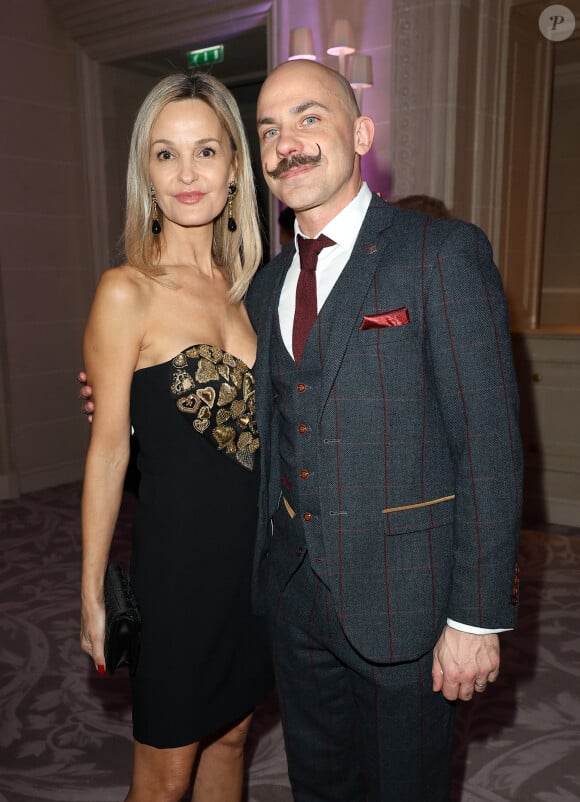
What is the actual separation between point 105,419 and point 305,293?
1.89 ft

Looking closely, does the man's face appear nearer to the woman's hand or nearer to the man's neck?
the man's neck

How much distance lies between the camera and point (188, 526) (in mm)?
1851

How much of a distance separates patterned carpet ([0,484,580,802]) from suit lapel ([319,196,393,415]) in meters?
1.73

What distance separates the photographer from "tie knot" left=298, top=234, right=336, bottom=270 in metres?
1.66

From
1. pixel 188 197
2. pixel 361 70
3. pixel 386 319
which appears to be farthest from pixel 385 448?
pixel 361 70

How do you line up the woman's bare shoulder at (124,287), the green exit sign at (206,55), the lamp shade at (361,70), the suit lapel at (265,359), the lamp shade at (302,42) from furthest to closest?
1. the green exit sign at (206,55)
2. the lamp shade at (302,42)
3. the lamp shade at (361,70)
4. the woman's bare shoulder at (124,287)
5. the suit lapel at (265,359)

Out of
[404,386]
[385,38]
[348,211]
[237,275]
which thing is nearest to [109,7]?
[385,38]

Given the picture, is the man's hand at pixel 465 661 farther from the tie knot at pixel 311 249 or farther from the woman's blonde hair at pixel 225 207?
the woman's blonde hair at pixel 225 207

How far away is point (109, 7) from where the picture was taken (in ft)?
19.1

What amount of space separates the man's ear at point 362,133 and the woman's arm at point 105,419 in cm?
63

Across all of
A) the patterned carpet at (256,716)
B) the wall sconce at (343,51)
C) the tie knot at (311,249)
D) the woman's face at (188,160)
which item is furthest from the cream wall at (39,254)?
the tie knot at (311,249)

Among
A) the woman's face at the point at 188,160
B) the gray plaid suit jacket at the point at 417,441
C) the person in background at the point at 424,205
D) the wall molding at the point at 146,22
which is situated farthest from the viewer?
the wall molding at the point at 146,22

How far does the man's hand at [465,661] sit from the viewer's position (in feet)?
4.82

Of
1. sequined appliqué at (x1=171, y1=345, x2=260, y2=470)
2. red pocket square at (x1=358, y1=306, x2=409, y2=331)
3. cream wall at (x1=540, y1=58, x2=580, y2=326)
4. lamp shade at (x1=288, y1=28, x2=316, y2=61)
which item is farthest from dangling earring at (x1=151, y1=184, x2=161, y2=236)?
cream wall at (x1=540, y1=58, x2=580, y2=326)
